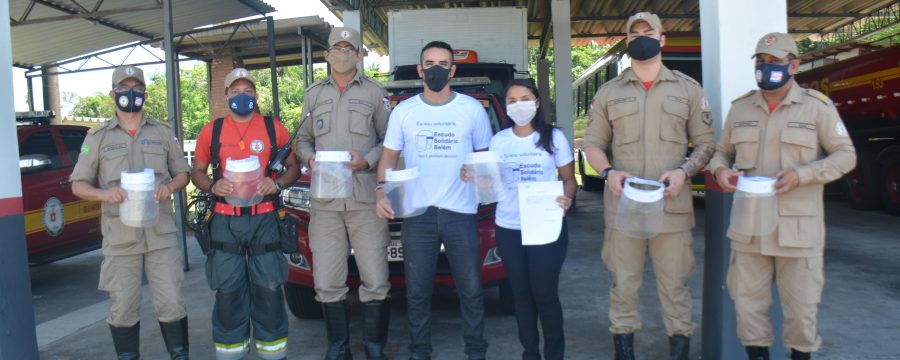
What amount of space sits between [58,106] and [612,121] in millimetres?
14056

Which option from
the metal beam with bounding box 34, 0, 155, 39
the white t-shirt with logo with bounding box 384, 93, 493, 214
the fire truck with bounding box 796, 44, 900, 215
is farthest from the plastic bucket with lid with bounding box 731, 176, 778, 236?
the metal beam with bounding box 34, 0, 155, 39

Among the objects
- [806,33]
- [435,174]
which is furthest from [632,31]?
[806,33]

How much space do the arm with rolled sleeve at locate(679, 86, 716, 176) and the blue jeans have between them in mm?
1263

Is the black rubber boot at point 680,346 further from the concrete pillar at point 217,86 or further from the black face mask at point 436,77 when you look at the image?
the concrete pillar at point 217,86

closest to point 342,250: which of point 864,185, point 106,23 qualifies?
point 106,23

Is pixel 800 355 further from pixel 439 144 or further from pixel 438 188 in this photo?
pixel 439 144

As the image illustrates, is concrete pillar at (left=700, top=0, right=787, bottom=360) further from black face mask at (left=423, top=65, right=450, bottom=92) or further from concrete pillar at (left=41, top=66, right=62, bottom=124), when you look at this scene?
concrete pillar at (left=41, top=66, right=62, bottom=124)

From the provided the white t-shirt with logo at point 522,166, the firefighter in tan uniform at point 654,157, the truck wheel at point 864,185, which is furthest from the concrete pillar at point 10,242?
the truck wheel at point 864,185

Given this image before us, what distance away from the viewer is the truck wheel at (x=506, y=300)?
5.17 metres

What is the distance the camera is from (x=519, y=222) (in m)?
3.67

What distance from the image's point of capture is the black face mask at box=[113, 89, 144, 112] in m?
3.89

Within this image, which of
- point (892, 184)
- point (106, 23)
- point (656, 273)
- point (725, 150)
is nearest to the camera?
point (725, 150)

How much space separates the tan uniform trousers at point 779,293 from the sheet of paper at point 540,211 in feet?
3.12

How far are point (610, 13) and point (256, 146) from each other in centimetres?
1262
